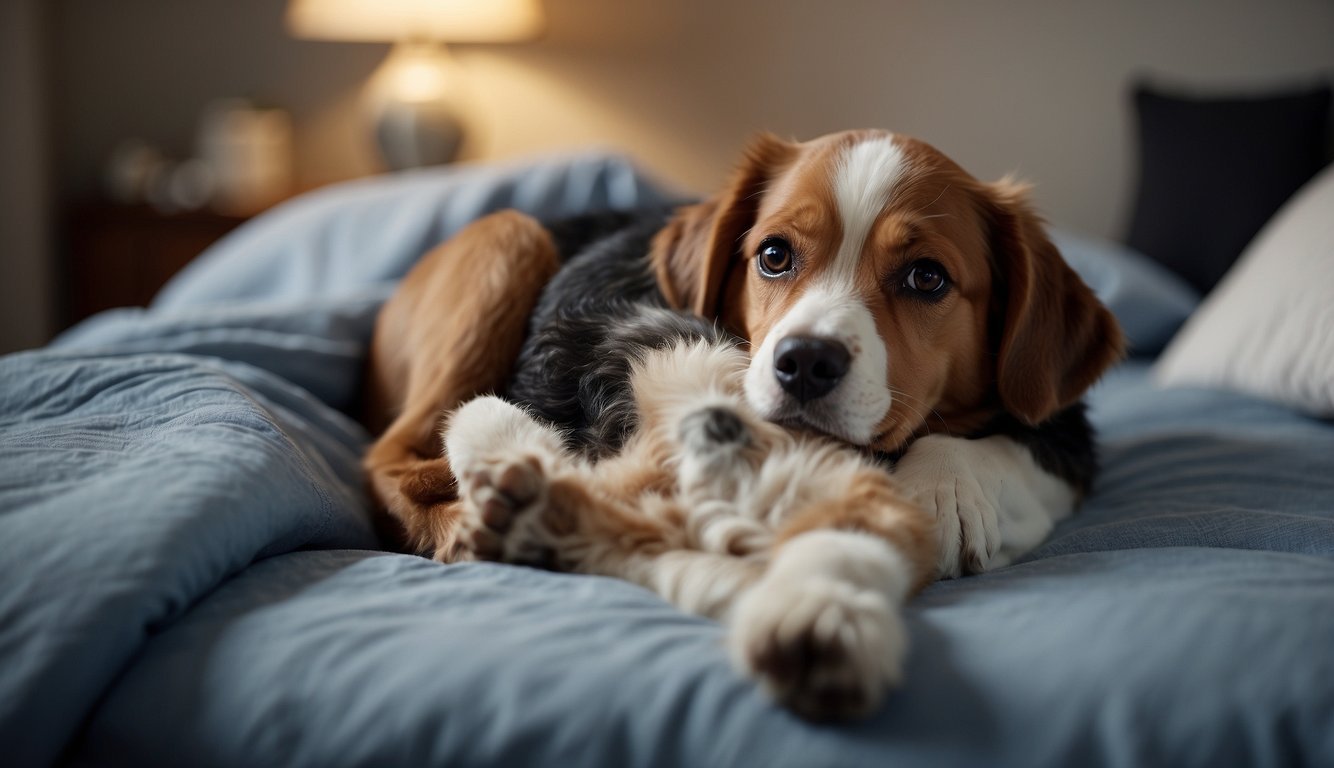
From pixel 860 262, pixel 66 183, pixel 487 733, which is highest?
pixel 860 262

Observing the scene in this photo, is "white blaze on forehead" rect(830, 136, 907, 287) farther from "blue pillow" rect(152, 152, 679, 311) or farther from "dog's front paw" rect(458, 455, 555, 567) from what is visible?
"blue pillow" rect(152, 152, 679, 311)

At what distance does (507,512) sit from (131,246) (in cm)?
339

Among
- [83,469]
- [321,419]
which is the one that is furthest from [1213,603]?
[321,419]

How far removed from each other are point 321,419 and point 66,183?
322 centimetres

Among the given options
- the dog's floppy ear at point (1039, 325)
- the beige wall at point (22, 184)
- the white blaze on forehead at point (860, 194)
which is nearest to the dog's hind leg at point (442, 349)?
the white blaze on forehead at point (860, 194)

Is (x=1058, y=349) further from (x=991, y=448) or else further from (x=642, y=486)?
(x=642, y=486)

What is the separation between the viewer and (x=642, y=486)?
1.21 meters

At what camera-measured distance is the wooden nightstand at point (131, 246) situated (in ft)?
12.7

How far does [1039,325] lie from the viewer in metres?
1.58

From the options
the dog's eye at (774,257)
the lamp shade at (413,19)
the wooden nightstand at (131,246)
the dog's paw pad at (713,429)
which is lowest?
the wooden nightstand at (131,246)

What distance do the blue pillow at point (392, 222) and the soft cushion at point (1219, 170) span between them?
65.1 inches

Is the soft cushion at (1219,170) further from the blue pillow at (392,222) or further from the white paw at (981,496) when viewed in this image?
the white paw at (981,496)

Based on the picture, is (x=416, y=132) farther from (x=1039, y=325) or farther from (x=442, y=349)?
(x=1039, y=325)

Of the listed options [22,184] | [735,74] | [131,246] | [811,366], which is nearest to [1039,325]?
[811,366]
